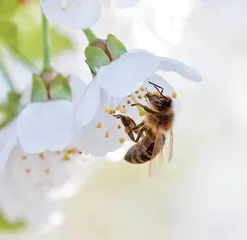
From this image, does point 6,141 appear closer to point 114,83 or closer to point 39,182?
point 114,83

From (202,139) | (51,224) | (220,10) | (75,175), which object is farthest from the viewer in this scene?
(202,139)

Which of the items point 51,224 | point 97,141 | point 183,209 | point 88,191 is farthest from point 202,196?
point 97,141

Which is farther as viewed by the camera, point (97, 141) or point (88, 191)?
point (88, 191)

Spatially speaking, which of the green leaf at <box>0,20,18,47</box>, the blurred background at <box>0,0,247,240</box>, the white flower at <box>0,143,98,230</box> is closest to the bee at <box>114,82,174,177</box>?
the white flower at <box>0,143,98,230</box>

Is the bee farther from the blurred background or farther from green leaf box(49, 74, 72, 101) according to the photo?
the blurred background

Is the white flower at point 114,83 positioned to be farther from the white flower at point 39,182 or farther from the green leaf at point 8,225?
the green leaf at point 8,225

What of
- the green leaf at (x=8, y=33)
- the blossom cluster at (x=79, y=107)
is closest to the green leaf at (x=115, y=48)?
the blossom cluster at (x=79, y=107)

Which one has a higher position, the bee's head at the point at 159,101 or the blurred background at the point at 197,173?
the bee's head at the point at 159,101

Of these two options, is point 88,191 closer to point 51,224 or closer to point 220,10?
point 220,10
